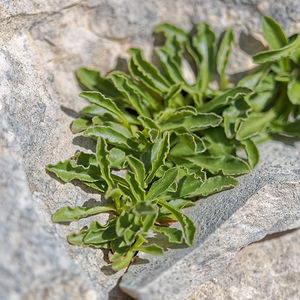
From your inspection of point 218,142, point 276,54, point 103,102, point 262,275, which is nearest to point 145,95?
point 103,102

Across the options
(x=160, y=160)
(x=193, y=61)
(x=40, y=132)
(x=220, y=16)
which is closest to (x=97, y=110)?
(x=40, y=132)

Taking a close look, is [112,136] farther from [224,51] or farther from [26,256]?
[224,51]

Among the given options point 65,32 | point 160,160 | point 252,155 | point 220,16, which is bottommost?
point 252,155

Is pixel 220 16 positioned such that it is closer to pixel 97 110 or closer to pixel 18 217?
pixel 97 110

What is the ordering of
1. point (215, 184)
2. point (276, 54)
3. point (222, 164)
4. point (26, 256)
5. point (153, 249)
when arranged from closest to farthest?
point (26, 256) < point (153, 249) < point (215, 184) < point (222, 164) < point (276, 54)

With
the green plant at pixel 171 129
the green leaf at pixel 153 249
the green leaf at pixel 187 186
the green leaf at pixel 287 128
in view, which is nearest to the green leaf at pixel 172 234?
the green plant at pixel 171 129
